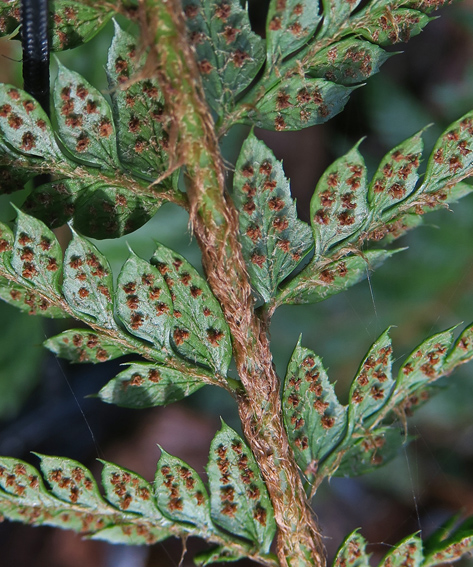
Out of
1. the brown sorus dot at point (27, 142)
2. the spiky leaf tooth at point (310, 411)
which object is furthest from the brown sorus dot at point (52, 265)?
the spiky leaf tooth at point (310, 411)

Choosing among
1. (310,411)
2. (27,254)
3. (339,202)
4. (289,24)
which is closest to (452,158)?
(339,202)

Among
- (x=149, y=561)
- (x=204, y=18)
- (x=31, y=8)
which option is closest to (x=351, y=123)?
(x=204, y=18)

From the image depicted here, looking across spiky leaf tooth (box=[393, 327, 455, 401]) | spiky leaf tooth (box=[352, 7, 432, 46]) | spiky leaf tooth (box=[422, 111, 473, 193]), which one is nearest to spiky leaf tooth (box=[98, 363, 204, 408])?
spiky leaf tooth (box=[393, 327, 455, 401])

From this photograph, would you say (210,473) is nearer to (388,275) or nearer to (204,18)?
(204,18)

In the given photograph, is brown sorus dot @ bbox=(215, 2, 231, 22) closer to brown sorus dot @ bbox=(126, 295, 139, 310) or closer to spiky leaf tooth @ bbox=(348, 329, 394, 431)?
brown sorus dot @ bbox=(126, 295, 139, 310)

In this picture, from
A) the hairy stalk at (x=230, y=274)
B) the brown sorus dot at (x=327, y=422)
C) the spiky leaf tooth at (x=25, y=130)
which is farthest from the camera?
the brown sorus dot at (x=327, y=422)

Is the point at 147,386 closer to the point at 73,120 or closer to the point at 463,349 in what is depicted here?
the point at 73,120

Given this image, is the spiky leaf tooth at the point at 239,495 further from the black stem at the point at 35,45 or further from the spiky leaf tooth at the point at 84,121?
the black stem at the point at 35,45
